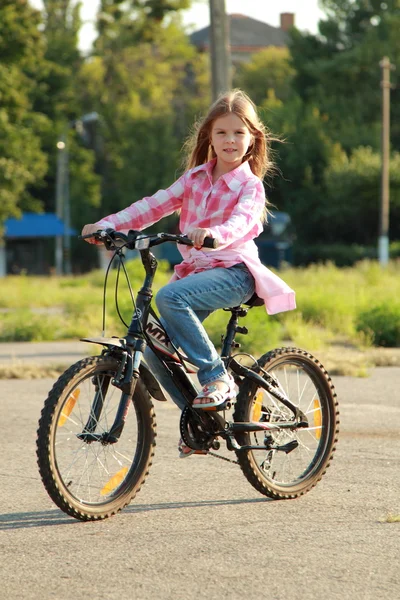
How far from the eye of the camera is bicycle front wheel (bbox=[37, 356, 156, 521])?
486 centimetres

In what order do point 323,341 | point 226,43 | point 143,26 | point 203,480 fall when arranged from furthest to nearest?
1. point 143,26
2. point 226,43
3. point 323,341
4. point 203,480

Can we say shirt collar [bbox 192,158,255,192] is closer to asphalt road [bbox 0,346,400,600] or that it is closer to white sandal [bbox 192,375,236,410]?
white sandal [bbox 192,375,236,410]

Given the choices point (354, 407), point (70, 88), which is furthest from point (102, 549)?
point (70, 88)

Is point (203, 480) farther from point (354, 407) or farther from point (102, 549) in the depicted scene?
point (354, 407)

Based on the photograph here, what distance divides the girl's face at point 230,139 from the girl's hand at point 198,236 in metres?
0.67

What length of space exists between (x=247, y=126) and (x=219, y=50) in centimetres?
1200

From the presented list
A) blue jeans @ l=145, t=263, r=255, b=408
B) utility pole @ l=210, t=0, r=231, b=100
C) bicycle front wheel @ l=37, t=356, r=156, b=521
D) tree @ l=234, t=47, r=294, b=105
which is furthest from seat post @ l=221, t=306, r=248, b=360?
tree @ l=234, t=47, r=294, b=105

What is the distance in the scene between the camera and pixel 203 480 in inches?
237

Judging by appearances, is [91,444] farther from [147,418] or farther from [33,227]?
[33,227]

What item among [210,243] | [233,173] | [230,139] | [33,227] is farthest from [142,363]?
[33,227]

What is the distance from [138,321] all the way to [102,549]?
1.00 meters

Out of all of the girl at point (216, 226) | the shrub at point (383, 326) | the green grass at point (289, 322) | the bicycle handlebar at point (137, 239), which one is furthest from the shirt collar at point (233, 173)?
the shrub at point (383, 326)

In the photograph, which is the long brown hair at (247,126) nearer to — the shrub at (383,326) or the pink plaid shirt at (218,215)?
the pink plaid shirt at (218,215)

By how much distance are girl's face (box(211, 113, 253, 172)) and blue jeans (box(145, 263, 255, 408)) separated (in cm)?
53
